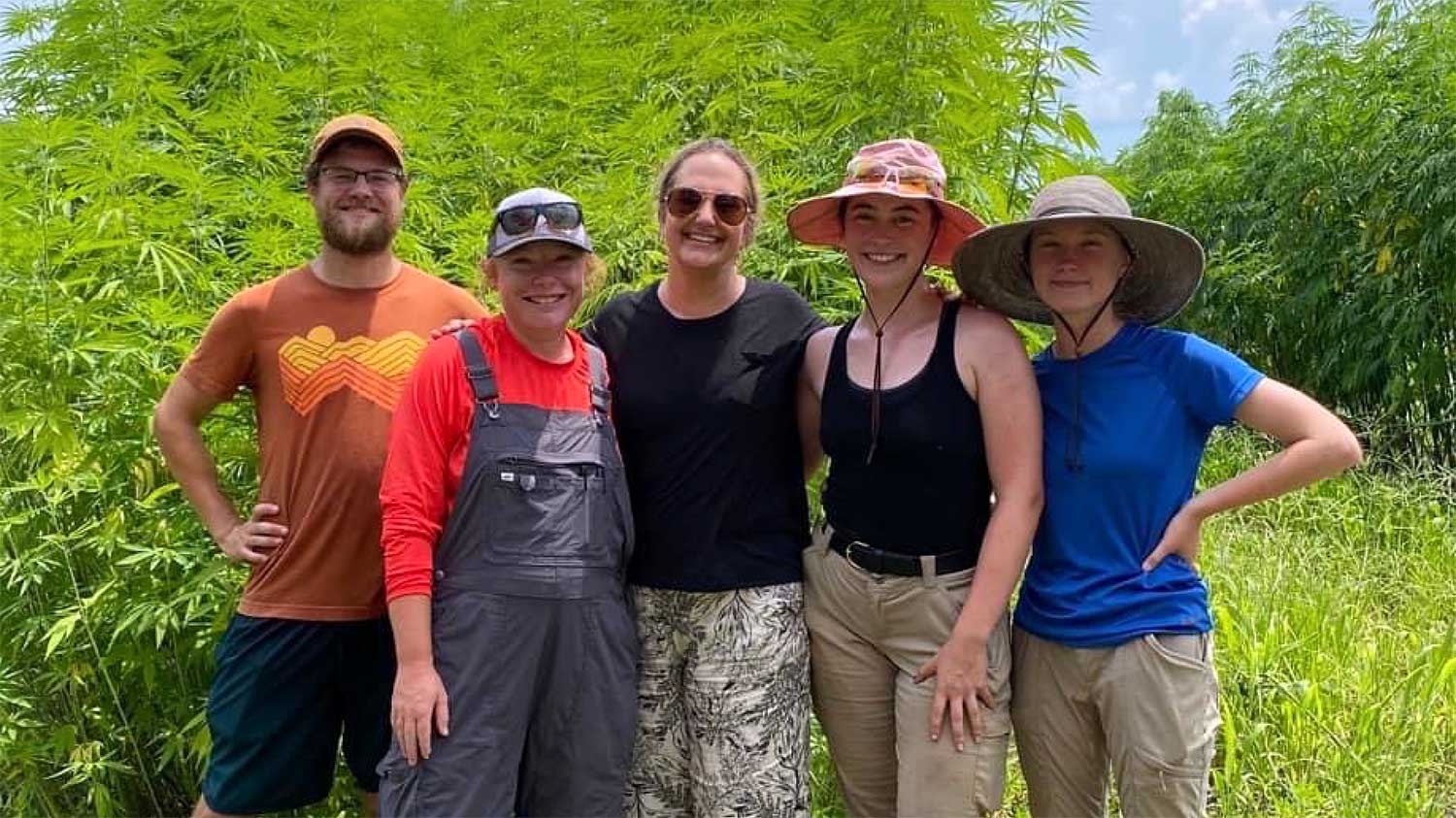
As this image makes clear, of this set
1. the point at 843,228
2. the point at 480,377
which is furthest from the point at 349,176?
the point at 843,228

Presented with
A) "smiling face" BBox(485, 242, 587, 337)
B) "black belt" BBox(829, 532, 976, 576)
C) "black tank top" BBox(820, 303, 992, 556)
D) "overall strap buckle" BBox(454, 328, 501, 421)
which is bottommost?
"black belt" BBox(829, 532, 976, 576)

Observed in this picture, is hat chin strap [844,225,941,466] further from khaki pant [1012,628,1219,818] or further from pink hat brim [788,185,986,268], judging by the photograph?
khaki pant [1012,628,1219,818]

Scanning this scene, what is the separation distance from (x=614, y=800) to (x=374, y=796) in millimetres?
730

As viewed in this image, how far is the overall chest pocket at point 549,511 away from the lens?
1924 millimetres

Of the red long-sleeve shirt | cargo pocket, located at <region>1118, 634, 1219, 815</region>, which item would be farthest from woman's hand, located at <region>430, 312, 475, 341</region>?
cargo pocket, located at <region>1118, 634, 1219, 815</region>

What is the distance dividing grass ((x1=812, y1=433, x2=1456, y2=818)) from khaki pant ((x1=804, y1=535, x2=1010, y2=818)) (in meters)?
1.03

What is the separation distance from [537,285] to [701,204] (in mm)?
366

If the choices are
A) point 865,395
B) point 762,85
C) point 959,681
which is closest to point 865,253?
point 865,395

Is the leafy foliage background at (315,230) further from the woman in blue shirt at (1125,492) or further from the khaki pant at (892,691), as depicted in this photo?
the khaki pant at (892,691)

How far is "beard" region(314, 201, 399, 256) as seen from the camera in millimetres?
2289

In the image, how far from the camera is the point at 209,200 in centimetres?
313

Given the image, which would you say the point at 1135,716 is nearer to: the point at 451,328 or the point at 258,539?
the point at 451,328

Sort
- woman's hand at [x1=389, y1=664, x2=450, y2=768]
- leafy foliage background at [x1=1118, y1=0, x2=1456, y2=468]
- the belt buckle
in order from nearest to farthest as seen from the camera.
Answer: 1. woman's hand at [x1=389, y1=664, x2=450, y2=768]
2. the belt buckle
3. leafy foliage background at [x1=1118, y1=0, x2=1456, y2=468]

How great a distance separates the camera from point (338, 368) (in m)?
2.24
